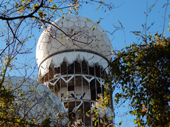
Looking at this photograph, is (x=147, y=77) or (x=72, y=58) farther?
(x=72, y=58)

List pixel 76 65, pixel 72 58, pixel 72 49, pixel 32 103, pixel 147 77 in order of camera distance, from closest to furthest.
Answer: pixel 147 77 → pixel 32 103 → pixel 72 58 → pixel 72 49 → pixel 76 65

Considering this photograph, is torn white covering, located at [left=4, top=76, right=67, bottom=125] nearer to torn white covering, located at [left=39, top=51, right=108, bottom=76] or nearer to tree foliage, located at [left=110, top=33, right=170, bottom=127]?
tree foliage, located at [left=110, top=33, right=170, bottom=127]

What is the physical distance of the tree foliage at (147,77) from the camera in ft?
16.2

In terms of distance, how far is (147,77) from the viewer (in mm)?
5180

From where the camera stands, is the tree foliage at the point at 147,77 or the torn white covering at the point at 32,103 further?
the torn white covering at the point at 32,103

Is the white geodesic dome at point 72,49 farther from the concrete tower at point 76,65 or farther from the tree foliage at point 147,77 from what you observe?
the tree foliage at point 147,77

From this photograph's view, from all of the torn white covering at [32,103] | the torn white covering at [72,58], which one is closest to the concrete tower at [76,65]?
the torn white covering at [72,58]

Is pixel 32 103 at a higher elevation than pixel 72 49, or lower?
lower

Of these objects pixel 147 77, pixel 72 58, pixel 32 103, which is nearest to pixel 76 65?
pixel 72 58

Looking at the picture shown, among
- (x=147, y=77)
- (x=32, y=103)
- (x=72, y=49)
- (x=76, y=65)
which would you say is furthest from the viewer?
(x=76, y=65)

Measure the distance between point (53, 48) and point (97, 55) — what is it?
3566mm

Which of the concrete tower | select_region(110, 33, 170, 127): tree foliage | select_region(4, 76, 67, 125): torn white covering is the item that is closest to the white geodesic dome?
the concrete tower

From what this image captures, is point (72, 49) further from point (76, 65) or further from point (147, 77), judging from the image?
point (147, 77)

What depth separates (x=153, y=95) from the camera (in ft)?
16.5
